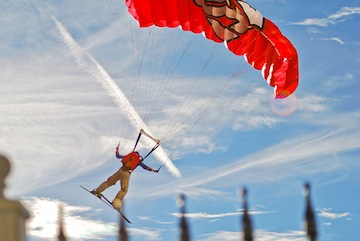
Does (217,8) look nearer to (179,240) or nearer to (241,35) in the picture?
(241,35)

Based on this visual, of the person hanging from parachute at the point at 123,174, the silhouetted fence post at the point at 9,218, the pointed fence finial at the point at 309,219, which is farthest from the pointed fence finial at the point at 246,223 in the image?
the person hanging from parachute at the point at 123,174

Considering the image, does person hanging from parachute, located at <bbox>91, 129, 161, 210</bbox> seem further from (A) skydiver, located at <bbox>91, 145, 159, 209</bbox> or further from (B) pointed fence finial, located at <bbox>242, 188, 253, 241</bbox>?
(B) pointed fence finial, located at <bbox>242, 188, 253, 241</bbox>

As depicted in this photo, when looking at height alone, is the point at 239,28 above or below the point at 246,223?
above

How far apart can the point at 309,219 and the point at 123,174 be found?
12778mm

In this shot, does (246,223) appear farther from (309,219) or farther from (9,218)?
(9,218)

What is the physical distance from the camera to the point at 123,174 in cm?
1912

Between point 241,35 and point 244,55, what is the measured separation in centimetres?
75

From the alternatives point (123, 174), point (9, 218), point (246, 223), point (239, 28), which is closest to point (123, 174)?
point (123, 174)

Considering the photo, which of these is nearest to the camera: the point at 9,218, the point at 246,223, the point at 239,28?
the point at 9,218

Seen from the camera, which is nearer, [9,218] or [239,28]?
[9,218]

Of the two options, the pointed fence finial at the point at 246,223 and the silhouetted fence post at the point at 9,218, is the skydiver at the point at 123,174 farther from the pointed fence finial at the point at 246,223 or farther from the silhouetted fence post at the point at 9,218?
the silhouetted fence post at the point at 9,218

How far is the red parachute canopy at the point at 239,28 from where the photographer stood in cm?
1811

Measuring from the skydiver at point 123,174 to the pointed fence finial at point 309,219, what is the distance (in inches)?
469

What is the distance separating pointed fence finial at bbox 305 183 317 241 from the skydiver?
39.1ft
